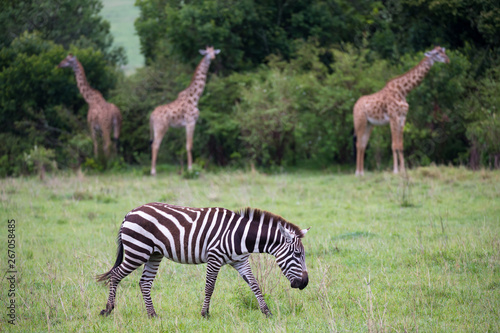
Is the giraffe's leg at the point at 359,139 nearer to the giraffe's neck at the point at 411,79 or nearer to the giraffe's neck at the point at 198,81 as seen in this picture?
the giraffe's neck at the point at 411,79

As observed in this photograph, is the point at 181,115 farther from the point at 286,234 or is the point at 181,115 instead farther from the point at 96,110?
the point at 286,234

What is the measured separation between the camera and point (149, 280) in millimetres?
5523

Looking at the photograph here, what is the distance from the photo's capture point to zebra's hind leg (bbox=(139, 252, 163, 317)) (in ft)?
17.8

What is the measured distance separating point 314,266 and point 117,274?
279cm

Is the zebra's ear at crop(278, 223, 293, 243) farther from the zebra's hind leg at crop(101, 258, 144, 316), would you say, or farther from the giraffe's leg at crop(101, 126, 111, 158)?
the giraffe's leg at crop(101, 126, 111, 158)

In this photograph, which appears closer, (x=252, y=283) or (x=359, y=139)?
(x=252, y=283)

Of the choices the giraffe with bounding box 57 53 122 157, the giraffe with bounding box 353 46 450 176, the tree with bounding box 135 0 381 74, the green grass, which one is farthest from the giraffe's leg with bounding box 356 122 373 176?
the green grass

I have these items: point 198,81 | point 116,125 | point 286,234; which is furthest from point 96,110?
point 286,234

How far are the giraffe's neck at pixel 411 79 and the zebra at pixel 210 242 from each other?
12.1 metres

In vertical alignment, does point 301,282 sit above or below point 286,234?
below

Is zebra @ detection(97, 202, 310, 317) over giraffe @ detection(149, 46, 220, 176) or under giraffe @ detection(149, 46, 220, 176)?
under

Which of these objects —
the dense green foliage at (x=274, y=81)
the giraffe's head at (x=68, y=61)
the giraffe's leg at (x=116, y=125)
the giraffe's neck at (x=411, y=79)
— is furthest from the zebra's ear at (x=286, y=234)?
the giraffe's head at (x=68, y=61)

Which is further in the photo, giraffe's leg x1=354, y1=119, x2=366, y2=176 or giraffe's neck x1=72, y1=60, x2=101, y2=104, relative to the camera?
giraffe's neck x1=72, y1=60, x2=101, y2=104

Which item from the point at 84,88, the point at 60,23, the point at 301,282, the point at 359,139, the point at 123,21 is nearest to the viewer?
the point at 301,282
